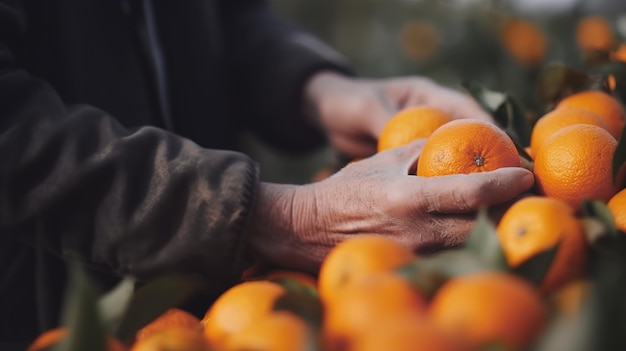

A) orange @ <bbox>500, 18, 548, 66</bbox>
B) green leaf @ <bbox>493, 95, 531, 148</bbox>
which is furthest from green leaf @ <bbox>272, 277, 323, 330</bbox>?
orange @ <bbox>500, 18, 548, 66</bbox>

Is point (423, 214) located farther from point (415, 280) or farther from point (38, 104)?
point (38, 104)

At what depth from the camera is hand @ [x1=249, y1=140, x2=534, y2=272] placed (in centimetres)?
80

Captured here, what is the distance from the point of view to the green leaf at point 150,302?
66cm

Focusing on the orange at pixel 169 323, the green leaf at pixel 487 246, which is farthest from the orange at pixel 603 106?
the orange at pixel 169 323

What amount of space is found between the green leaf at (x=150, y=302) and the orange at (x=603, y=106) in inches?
27.4

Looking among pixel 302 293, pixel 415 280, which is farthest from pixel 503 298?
pixel 302 293

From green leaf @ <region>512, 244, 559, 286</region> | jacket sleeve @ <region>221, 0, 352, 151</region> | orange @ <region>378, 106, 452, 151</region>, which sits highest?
green leaf @ <region>512, 244, 559, 286</region>

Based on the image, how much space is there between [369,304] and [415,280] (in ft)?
0.19

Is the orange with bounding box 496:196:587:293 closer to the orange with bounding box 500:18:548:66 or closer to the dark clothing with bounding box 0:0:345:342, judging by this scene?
the dark clothing with bounding box 0:0:345:342

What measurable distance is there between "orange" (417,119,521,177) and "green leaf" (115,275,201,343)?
1.19 feet

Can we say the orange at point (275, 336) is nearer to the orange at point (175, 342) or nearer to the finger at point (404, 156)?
the orange at point (175, 342)

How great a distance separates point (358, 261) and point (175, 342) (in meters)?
0.19

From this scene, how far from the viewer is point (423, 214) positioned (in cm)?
84

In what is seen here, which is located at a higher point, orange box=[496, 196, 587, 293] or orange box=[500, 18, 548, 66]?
orange box=[496, 196, 587, 293]
